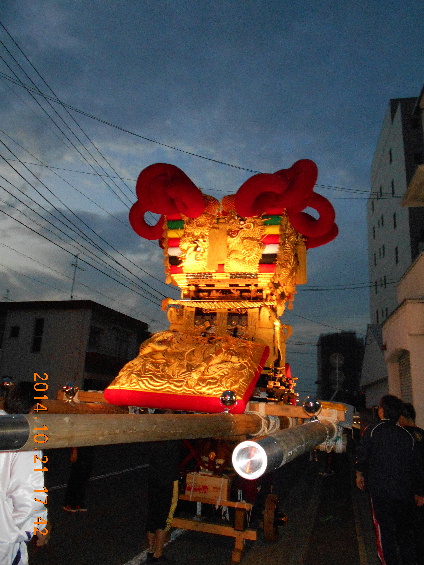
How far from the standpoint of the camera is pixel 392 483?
354 cm

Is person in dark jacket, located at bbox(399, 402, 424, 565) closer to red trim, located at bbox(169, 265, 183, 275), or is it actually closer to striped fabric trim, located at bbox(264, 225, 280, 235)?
striped fabric trim, located at bbox(264, 225, 280, 235)

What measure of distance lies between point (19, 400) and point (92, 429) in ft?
2.79

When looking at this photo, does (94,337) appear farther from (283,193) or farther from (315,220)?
(283,193)

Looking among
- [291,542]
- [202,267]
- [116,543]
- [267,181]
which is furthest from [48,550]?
[267,181]

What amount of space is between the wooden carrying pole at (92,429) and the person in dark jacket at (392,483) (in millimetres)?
1934

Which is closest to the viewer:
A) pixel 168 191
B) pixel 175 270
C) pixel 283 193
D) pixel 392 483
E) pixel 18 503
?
pixel 18 503

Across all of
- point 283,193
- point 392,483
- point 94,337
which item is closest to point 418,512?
point 392,483

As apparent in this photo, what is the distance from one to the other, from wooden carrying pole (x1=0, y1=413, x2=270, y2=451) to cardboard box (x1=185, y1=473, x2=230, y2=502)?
1775mm

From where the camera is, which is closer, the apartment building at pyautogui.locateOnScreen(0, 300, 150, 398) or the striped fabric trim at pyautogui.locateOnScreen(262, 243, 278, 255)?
the striped fabric trim at pyautogui.locateOnScreen(262, 243, 278, 255)

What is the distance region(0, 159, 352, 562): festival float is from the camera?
403cm

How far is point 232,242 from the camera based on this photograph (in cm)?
623

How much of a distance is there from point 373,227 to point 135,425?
32.3 meters

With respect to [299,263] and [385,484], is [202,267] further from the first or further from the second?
[385,484]

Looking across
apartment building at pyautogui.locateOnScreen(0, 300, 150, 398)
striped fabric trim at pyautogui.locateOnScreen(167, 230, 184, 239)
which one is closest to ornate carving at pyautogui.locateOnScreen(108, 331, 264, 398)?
striped fabric trim at pyautogui.locateOnScreen(167, 230, 184, 239)
